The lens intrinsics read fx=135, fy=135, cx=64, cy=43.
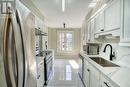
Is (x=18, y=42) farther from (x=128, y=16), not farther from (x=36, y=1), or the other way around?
(x=36, y=1)

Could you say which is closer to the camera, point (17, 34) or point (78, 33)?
point (17, 34)

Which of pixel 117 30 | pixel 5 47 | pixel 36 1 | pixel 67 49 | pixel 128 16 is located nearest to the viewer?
pixel 5 47

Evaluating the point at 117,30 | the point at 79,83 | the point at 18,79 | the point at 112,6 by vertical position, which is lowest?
the point at 79,83

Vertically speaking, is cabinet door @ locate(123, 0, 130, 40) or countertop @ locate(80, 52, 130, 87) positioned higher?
cabinet door @ locate(123, 0, 130, 40)

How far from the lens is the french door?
11478 millimetres

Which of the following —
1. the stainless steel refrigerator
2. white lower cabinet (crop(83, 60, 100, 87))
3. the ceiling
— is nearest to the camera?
the stainless steel refrigerator

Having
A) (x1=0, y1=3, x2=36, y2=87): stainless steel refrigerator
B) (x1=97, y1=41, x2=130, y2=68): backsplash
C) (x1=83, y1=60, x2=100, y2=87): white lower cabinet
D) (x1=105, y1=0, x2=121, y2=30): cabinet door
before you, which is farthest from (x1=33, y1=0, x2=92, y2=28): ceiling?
(x1=0, y1=3, x2=36, y2=87): stainless steel refrigerator

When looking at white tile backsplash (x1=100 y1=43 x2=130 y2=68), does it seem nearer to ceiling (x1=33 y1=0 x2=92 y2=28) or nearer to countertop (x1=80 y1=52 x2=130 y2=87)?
countertop (x1=80 y1=52 x2=130 y2=87)

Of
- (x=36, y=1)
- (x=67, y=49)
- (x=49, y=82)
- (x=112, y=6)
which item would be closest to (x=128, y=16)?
(x=112, y=6)

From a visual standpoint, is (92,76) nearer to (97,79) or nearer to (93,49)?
(97,79)

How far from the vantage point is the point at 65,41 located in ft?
37.7

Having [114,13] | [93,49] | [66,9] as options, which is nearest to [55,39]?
[66,9]

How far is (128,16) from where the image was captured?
6.06 feet

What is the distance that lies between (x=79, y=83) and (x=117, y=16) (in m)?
2.83
